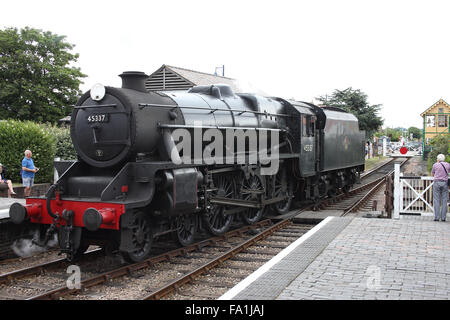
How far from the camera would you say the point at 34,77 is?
31.9 metres

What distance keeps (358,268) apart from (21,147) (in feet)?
44.7

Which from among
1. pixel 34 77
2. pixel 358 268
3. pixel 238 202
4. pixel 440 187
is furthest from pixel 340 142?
pixel 34 77

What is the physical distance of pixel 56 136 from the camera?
1802 cm

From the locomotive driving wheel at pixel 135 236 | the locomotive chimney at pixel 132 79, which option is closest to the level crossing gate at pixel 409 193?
the locomotive driving wheel at pixel 135 236

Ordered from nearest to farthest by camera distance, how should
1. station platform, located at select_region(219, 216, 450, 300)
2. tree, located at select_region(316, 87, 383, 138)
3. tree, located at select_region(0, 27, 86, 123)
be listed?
station platform, located at select_region(219, 216, 450, 300) < tree, located at select_region(0, 27, 86, 123) < tree, located at select_region(316, 87, 383, 138)

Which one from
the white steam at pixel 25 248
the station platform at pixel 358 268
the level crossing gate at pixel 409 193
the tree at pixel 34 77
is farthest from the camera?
the tree at pixel 34 77

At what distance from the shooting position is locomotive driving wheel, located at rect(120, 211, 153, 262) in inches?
266

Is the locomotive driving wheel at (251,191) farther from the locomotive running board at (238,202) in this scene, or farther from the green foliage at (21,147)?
the green foliage at (21,147)

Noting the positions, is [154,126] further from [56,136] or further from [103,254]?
[56,136]

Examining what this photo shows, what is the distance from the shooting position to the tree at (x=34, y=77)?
1220 inches

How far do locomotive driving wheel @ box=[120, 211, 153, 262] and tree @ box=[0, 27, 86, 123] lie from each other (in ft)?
87.4

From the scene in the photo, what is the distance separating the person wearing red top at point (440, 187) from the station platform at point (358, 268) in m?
0.99

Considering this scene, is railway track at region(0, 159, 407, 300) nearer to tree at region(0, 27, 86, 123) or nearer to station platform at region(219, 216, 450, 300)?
station platform at region(219, 216, 450, 300)

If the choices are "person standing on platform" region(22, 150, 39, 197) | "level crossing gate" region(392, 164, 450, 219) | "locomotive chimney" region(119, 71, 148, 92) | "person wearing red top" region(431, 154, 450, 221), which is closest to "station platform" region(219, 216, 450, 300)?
"person wearing red top" region(431, 154, 450, 221)
